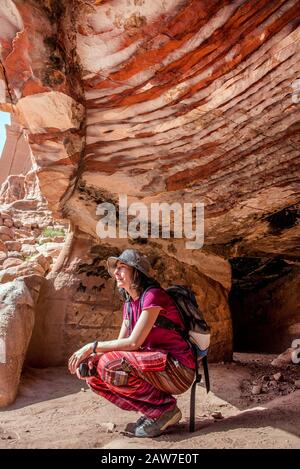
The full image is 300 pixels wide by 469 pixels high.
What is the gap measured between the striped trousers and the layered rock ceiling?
63.6 inches

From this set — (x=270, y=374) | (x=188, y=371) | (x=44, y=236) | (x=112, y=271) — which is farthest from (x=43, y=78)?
(x=44, y=236)

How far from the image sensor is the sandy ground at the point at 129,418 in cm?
200

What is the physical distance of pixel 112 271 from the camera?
2.56m

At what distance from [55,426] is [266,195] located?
247cm

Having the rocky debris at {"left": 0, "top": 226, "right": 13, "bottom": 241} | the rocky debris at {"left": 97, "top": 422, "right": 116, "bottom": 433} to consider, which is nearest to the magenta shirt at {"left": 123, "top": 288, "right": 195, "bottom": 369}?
the rocky debris at {"left": 97, "top": 422, "right": 116, "bottom": 433}

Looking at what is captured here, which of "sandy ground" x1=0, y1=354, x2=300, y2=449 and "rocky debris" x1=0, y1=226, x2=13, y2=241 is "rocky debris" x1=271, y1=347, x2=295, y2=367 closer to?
"sandy ground" x1=0, y1=354, x2=300, y2=449

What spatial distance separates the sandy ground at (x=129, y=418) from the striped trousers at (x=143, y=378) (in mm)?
175

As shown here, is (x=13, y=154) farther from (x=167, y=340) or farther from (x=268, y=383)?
(x=167, y=340)

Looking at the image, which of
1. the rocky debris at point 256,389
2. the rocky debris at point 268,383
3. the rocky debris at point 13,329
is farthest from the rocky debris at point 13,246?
the rocky debris at point 256,389

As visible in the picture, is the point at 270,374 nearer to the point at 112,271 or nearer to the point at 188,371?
the point at 188,371

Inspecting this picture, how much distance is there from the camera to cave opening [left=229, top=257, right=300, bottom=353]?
18.9ft

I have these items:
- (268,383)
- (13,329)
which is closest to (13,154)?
(13,329)

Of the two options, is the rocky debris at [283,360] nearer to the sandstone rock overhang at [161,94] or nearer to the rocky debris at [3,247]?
the sandstone rock overhang at [161,94]

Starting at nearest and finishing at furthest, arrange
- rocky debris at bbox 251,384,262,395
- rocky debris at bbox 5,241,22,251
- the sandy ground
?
the sandy ground
rocky debris at bbox 251,384,262,395
rocky debris at bbox 5,241,22,251
